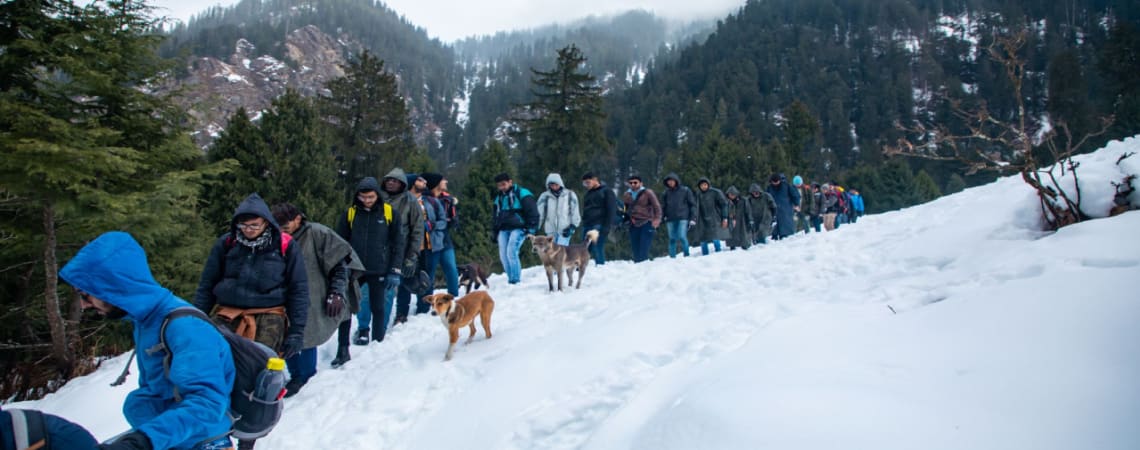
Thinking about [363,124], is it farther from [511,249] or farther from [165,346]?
[165,346]

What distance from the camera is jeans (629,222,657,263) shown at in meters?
10.7

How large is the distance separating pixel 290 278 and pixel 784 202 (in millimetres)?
12807

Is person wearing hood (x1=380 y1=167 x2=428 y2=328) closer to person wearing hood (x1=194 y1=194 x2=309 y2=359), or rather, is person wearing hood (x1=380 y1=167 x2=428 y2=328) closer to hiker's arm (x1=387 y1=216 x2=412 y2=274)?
hiker's arm (x1=387 y1=216 x2=412 y2=274)

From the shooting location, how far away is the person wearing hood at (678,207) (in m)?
11.1

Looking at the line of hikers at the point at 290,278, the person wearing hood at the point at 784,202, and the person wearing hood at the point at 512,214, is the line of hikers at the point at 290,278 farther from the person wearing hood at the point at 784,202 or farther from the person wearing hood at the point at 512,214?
the person wearing hood at the point at 784,202

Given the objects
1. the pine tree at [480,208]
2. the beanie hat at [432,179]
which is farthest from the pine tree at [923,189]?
the beanie hat at [432,179]

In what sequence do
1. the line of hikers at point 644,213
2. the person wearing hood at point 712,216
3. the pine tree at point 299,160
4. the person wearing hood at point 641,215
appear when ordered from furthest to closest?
the pine tree at point 299,160
the person wearing hood at point 712,216
the person wearing hood at point 641,215
the line of hikers at point 644,213

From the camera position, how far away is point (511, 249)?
8.77 metres

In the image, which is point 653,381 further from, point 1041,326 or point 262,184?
point 262,184

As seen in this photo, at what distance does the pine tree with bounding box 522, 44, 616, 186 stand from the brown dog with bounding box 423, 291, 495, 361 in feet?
69.9

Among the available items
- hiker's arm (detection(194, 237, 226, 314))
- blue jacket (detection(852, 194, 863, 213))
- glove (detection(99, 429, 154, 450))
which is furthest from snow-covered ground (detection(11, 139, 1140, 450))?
blue jacket (detection(852, 194, 863, 213))

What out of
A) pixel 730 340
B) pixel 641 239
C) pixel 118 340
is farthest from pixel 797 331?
pixel 118 340

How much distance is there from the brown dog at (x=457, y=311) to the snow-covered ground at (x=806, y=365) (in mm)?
267

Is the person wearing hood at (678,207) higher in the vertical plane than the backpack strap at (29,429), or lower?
higher
